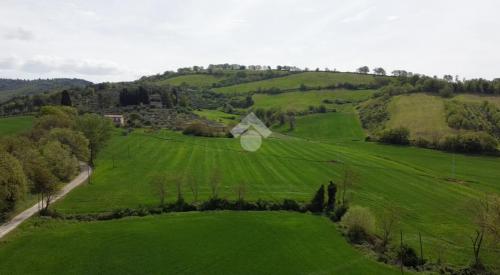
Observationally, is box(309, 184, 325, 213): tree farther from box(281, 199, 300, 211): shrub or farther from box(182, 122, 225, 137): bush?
box(182, 122, 225, 137): bush

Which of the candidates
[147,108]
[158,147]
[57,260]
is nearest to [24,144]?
[57,260]

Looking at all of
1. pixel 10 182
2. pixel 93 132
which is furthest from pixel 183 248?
pixel 93 132

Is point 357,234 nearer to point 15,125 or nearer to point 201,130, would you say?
point 201,130

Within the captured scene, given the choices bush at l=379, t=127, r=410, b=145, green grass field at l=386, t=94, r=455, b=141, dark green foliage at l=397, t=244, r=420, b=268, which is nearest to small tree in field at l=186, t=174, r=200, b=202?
dark green foliage at l=397, t=244, r=420, b=268

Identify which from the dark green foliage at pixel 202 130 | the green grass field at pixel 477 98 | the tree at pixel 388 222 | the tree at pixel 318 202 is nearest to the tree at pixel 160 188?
the tree at pixel 318 202

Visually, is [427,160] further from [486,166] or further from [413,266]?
[413,266]

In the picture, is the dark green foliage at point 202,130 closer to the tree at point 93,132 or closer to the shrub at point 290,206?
the tree at point 93,132
